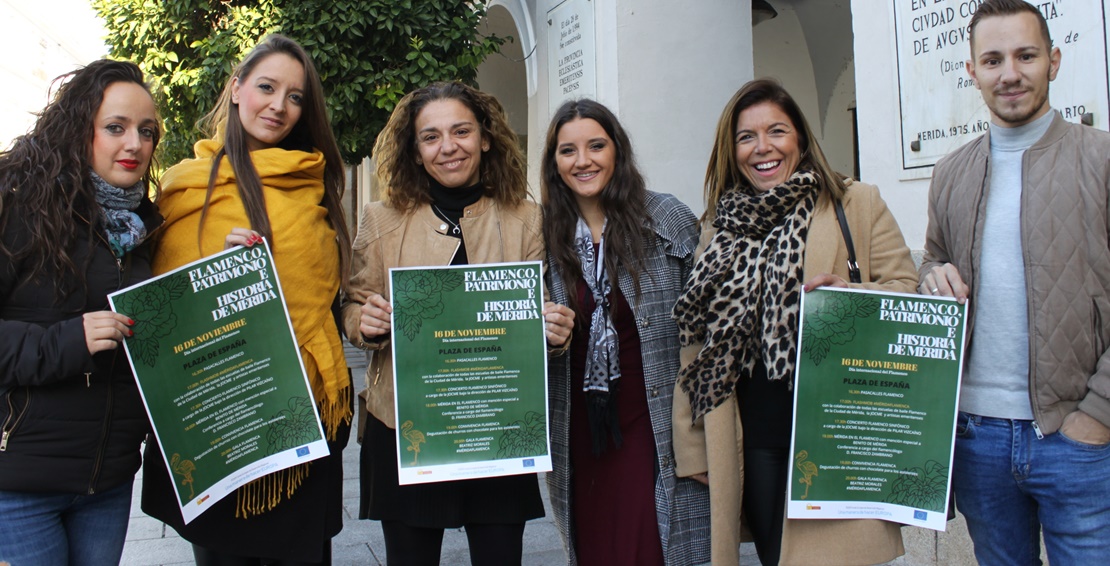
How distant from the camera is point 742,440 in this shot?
259 centimetres

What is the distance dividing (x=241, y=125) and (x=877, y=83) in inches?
119

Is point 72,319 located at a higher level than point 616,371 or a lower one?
higher

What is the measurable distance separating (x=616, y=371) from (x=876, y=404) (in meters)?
0.80

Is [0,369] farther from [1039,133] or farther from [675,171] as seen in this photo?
[675,171]

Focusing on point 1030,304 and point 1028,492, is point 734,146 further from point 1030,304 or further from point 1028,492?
point 1028,492

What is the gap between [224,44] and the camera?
658 centimetres

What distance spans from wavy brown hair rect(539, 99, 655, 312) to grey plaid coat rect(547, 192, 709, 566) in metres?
0.04

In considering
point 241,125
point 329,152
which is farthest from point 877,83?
point 241,125

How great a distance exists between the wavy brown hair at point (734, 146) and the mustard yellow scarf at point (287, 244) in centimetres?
127

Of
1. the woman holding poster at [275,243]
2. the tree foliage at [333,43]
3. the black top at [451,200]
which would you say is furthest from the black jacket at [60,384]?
the tree foliage at [333,43]

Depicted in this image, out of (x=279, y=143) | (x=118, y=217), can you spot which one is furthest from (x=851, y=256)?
(x=118, y=217)

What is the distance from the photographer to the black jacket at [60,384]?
204cm

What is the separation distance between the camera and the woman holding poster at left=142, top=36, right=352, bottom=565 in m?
2.46

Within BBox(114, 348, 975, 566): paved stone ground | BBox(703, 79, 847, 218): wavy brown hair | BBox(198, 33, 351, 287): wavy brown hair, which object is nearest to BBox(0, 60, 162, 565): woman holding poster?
BBox(198, 33, 351, 287): wavy brown hair
